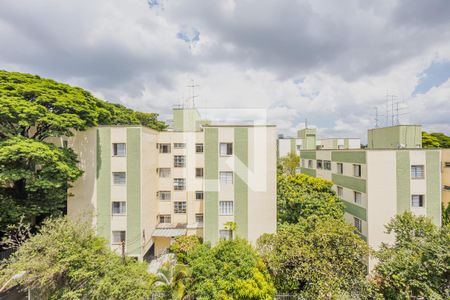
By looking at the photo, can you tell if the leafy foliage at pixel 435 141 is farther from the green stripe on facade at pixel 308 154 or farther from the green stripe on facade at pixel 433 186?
the green stripe on facade at pixel 433 186

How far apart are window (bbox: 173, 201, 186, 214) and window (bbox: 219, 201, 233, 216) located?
6494mm

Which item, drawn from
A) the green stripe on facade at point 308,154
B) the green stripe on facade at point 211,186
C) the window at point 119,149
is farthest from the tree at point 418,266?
the window at point 119,149

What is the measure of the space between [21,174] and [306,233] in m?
20.4

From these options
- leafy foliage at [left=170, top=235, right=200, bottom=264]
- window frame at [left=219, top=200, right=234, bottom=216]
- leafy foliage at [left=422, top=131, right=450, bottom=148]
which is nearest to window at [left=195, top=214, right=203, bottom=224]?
leafy foliage at [left=170, top=235, right=200, bottom=264]

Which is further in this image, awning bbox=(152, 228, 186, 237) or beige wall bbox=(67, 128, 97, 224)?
awning bbox=(152, 228, 186, 237)

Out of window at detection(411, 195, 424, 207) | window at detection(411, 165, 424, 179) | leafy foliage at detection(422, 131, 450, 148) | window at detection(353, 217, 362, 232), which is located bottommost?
window at detection(353, 217, 362, 232)

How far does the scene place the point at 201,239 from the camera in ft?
64.6

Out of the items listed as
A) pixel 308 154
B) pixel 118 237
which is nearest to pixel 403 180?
pixel 308 154

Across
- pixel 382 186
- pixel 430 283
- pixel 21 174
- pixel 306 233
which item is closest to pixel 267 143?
pixel 306 233

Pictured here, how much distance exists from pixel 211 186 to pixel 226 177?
157 cm

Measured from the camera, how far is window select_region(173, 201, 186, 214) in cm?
2291

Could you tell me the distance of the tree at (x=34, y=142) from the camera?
44.3ft

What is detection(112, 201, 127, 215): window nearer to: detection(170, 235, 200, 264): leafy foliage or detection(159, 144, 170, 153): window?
detection(170, 235, 200, 264): leafy foliage

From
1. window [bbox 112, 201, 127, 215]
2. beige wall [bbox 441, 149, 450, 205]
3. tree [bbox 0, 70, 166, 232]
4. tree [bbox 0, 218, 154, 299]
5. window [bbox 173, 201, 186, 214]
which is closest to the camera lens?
tree [bbox 0, 218, 154, 299]
